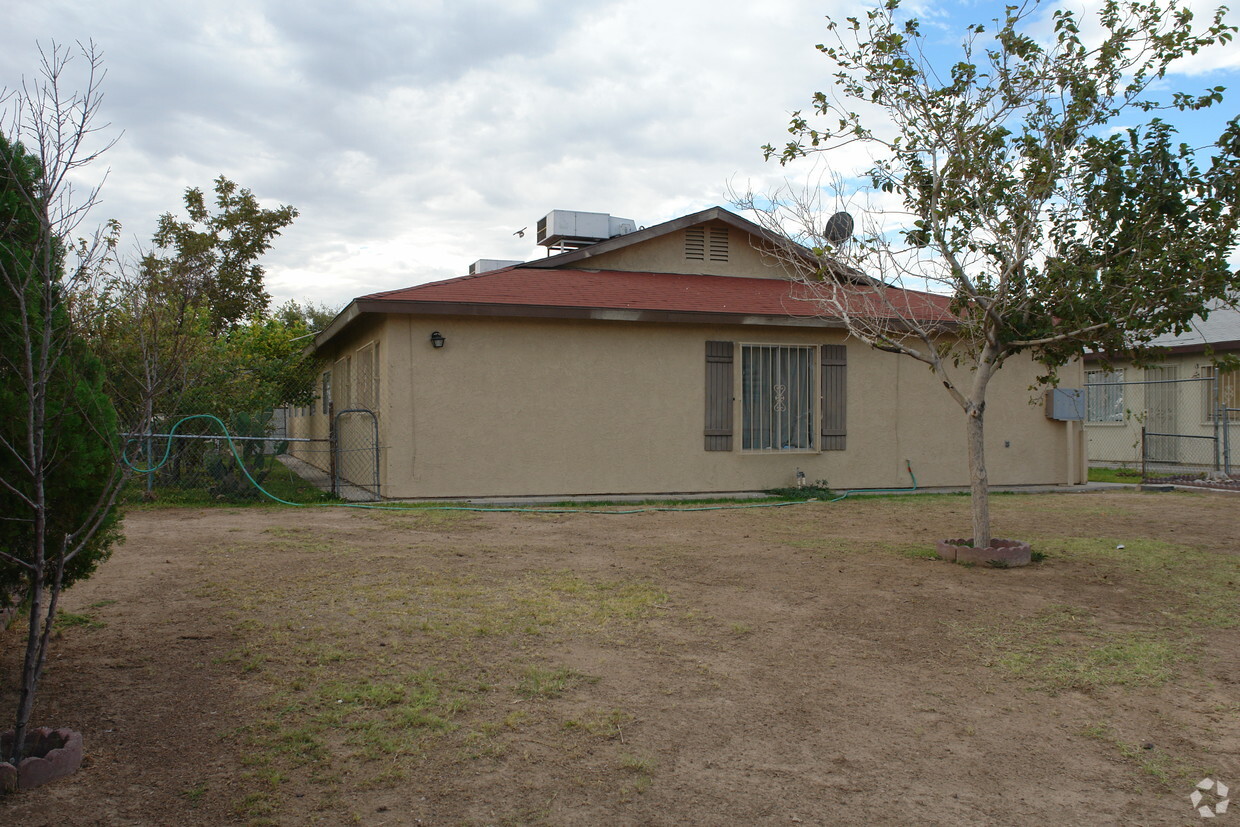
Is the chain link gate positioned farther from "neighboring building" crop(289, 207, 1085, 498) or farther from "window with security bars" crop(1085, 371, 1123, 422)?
"window with security bars" crop(1085, 371, 1123, 422)

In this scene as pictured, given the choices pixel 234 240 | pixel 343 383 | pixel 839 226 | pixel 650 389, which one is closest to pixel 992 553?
pixel 839 226

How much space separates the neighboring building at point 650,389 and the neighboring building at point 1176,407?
477 cm

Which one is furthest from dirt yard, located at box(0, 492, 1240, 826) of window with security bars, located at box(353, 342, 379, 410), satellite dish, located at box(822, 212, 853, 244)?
window with security bars, located at box(353, 342, 379, 410)

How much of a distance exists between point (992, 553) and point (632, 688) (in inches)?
166

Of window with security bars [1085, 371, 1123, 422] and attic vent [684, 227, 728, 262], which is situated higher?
attic vent [684, 227, 728, 262]

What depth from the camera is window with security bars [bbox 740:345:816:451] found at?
479 inches

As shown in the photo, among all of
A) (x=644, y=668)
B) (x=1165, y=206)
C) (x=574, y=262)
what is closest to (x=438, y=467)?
(x=574, y=262)

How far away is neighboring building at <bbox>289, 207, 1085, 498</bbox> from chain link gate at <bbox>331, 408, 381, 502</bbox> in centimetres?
22

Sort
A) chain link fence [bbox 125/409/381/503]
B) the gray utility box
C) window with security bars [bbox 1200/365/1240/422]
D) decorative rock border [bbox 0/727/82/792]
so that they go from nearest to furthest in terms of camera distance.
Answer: decorative rock border [bbox 0/727/82/792], chain link fence [bbox 125/409/381/503], the gray utility box, window with security bars [bbox 1200/365/1240/422]

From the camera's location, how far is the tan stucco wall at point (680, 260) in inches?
546

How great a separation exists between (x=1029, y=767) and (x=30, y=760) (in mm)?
3444

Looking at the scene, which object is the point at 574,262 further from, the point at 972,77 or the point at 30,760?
the point at 30,760

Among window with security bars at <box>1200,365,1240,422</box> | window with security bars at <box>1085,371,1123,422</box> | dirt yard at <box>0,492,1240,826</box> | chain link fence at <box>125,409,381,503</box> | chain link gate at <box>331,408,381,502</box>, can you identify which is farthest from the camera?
window with security bars at <box>1085,371,1123,422</box>

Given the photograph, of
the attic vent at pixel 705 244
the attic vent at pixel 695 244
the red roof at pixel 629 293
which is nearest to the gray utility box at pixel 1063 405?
the red roof at pixel 629 293
